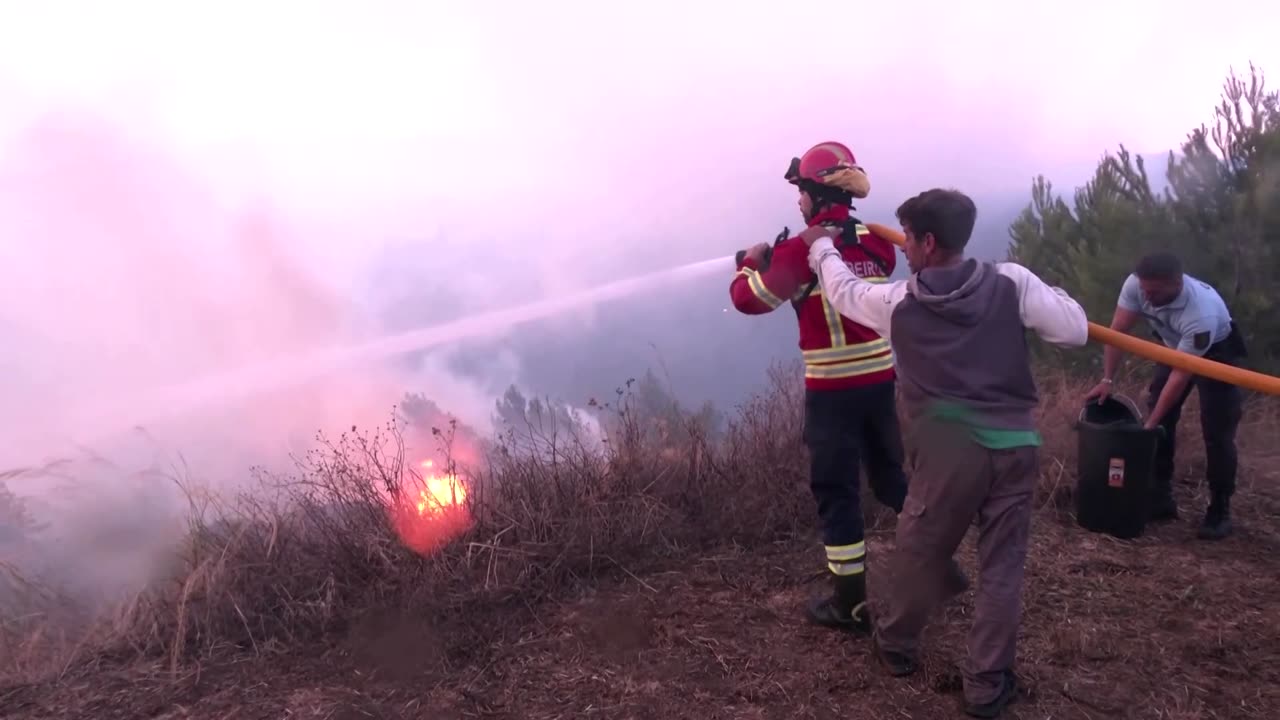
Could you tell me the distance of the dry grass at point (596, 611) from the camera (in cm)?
312

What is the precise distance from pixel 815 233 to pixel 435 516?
2.62m

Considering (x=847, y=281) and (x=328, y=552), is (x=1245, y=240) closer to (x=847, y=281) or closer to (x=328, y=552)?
(x=847, y=281)

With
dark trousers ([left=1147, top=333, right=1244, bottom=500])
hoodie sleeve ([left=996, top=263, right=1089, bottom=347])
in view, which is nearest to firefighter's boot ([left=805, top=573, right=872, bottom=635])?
hoodie sleeve ([left=996, top=263, right=1089, bottom=347])

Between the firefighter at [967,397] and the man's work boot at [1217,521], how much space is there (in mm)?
2535

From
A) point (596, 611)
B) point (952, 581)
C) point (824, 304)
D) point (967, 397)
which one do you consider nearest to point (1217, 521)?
point (952, 581)

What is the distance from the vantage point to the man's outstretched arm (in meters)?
2.76

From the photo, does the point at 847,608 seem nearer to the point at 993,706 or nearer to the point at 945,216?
the point at 993,706

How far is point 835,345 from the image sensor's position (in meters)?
3.15

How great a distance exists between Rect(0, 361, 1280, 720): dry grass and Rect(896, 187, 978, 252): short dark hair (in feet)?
5.63

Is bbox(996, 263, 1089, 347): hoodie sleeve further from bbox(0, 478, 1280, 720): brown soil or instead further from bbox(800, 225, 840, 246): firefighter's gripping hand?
bbox(0, 478, 1280, 720): brown soil

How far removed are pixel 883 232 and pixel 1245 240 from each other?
797cm

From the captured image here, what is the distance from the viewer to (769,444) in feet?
17.2

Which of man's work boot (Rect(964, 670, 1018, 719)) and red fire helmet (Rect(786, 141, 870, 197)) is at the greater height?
red fire helmet (Rect(786, 141, 870, 197))

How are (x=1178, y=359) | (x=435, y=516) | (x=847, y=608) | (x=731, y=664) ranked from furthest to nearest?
(x=435, y=516) < (x=847, y=608) < (x=731, y=664) < (x=1178, y=359)
